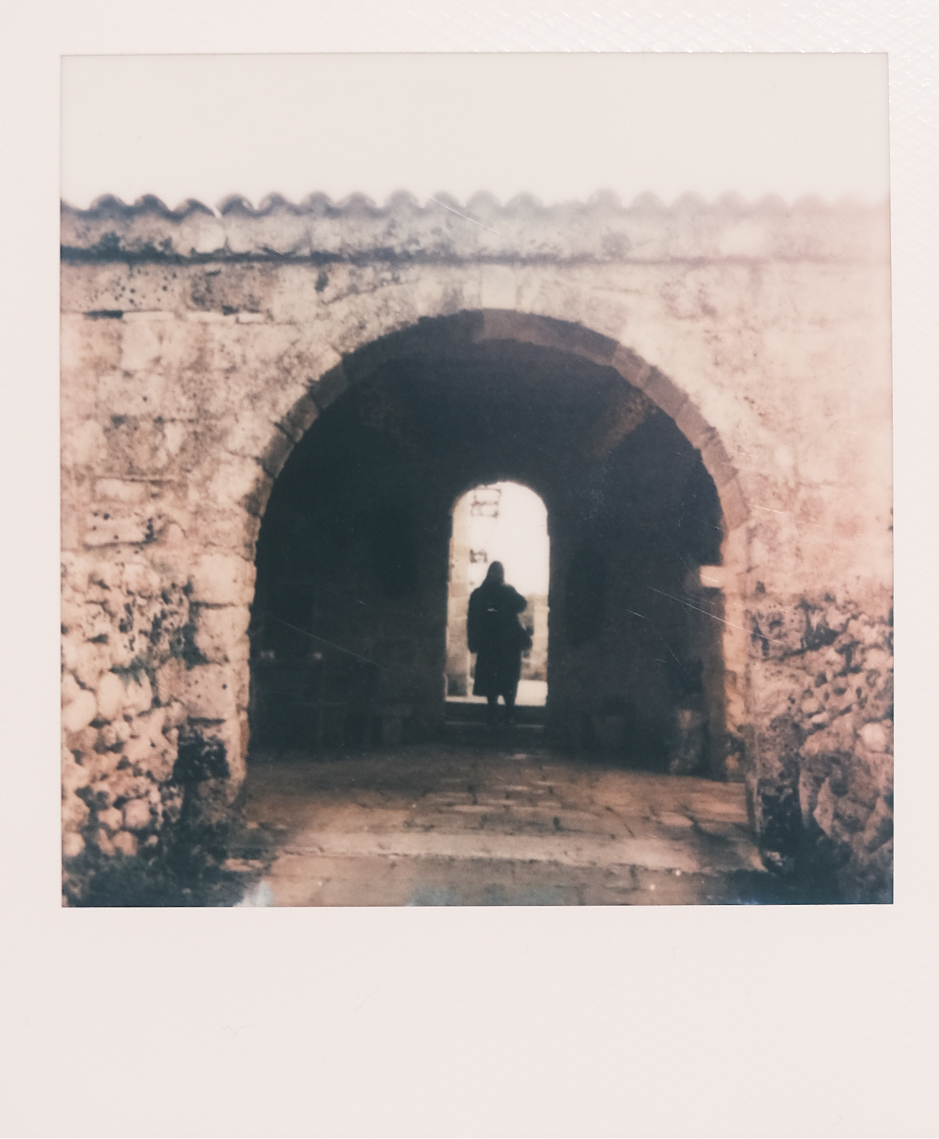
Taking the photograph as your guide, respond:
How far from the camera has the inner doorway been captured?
5348 millimetres

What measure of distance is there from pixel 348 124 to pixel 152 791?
287cm

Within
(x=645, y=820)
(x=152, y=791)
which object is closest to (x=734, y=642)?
(x=645, y=820)

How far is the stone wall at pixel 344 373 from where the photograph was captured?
2.65m

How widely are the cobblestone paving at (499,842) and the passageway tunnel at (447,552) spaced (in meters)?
0.86

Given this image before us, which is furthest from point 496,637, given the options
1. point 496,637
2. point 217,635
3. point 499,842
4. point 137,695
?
point 137,695

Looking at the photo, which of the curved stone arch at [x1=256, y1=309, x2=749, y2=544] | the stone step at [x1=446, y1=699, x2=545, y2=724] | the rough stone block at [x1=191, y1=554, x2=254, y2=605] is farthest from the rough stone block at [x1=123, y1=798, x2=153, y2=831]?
the stone step at [x1=446, y1=699, x2=545, y2=724]

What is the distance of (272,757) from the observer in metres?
4.26

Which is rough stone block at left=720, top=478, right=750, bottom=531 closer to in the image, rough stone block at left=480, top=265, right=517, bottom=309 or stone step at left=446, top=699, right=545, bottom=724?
rough stone block at left=480, top=265, right=517, bottom=309

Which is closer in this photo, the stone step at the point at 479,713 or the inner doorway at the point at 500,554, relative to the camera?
the inner doorway at the point at 500,554

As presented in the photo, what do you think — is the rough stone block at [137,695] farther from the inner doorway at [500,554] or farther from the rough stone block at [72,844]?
the inner doorway at [500,554]

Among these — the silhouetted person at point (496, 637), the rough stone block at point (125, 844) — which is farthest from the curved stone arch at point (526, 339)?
the silhouetted person at point (496, 637)

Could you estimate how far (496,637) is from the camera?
5.05 meters

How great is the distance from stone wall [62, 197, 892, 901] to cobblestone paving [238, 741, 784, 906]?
1.07 feet

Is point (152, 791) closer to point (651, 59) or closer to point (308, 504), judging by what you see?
point (308, 504)
